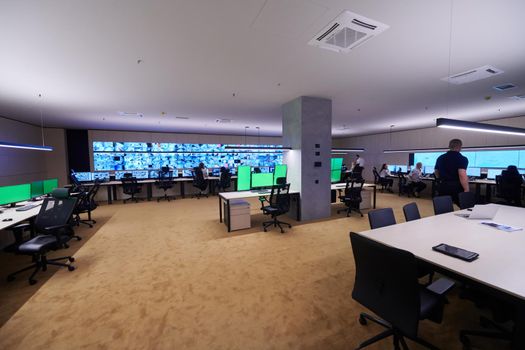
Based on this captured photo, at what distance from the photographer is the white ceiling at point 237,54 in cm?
199

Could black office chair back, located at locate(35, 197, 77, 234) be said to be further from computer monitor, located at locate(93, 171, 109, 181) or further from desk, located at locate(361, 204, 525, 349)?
computer monitor, located at locate(93, 171, 109, 181)

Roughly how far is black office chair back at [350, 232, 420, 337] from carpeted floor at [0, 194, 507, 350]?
591 mm

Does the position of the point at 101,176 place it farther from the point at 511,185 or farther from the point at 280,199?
the point at 511,185

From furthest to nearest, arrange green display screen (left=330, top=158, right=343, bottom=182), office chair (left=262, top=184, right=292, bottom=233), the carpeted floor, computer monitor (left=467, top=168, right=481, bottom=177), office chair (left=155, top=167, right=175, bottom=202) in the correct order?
office chair (left=155, top=167, right=175, bottom=202)
computer monitor (left=467, top=168, right=481, bottom=177)
green display screen (left=330, top=158, right=343, bottom=182)
office chair (left=262, top=184, right=292, bottom=233)
the carpeted floor

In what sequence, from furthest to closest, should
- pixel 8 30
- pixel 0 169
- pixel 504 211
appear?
pixel 0 169, pixel 504 211, pixel 8 30

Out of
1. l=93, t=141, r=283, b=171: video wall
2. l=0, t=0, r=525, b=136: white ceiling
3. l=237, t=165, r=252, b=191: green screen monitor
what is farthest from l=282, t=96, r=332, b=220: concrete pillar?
l=93, t=141, r=283, b=171: video wall

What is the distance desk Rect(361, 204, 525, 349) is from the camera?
127 centimetres

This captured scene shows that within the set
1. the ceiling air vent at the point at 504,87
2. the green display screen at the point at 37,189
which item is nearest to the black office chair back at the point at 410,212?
the ceiling air vent at the point at 504,87

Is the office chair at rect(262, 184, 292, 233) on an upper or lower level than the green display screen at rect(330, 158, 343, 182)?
lower

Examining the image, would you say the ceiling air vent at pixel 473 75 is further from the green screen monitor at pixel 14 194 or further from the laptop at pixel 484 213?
the green screen monitor at pixel 14 194

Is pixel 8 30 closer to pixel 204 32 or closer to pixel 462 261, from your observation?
pixel 204 32

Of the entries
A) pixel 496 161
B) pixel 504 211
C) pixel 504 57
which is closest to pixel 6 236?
pixel 504 211

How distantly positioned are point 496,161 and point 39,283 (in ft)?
41.0

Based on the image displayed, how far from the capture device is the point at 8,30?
2209 mm
